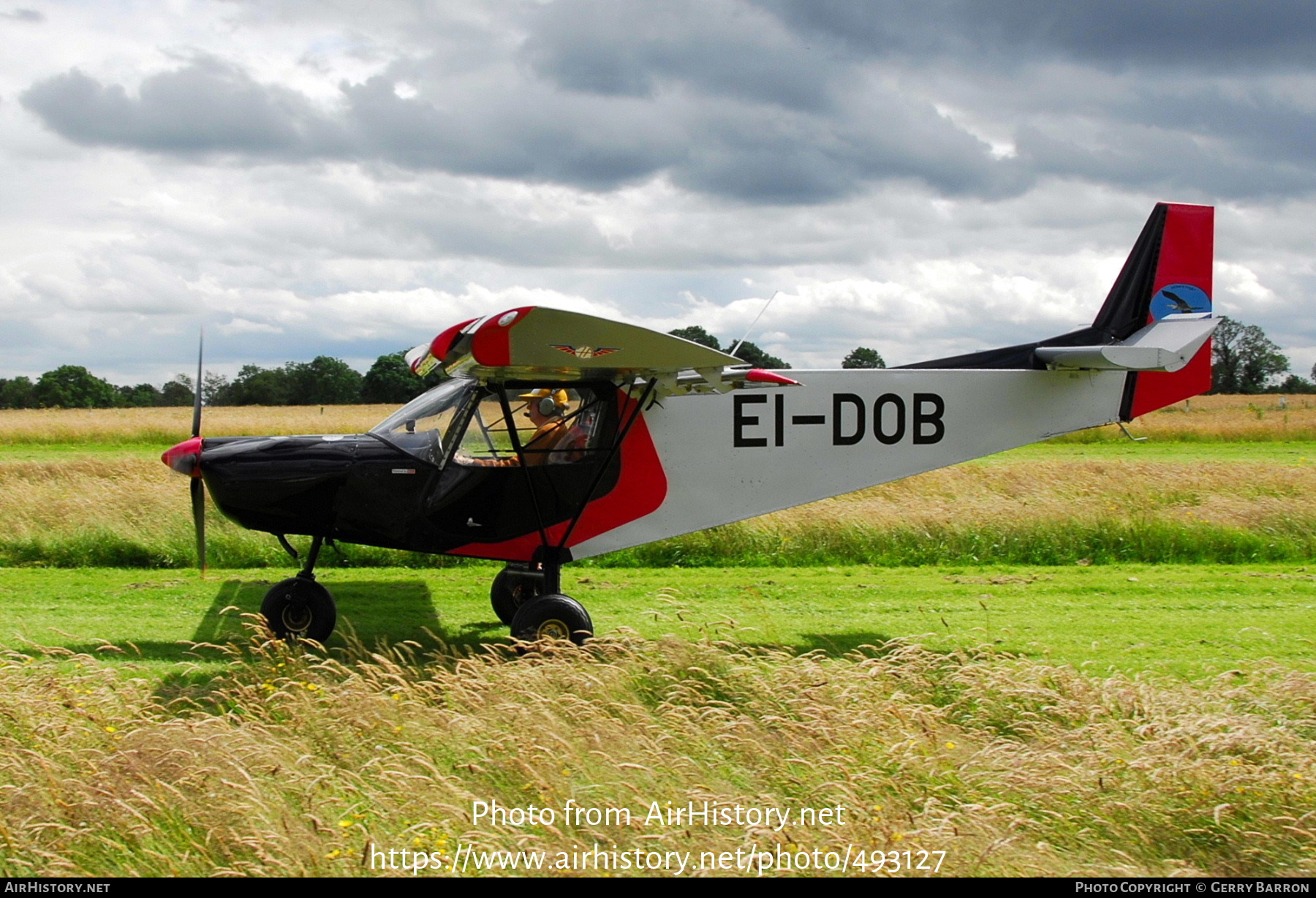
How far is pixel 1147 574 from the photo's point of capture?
10984 millimetres

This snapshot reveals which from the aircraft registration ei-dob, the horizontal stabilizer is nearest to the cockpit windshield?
the aircraft registration ei-dob

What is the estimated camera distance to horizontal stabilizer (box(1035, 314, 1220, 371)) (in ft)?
27.5

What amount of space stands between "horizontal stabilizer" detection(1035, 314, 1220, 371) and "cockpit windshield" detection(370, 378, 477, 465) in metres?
5.01

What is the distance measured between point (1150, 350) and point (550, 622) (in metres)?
5.37

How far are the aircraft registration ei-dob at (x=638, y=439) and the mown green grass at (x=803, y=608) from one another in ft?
2.65

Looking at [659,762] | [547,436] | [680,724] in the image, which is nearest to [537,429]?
[547,436]

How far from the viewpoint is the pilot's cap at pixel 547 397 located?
7.84 meters

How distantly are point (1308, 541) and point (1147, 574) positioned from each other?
2.82 meters

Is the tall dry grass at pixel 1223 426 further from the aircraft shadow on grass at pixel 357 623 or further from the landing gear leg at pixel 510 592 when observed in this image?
the aircraft shadow on grass at pixel 357 623

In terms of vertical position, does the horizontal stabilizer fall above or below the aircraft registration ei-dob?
above

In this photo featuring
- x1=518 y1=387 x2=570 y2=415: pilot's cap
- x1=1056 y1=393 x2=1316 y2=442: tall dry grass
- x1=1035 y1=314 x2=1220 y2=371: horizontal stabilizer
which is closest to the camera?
x1=518 y1=387 x2=570 y2=415: pilot's cap

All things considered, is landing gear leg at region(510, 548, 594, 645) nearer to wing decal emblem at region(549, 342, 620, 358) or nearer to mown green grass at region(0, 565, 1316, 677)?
mown green grass at region(0, 565, 1316, 677)

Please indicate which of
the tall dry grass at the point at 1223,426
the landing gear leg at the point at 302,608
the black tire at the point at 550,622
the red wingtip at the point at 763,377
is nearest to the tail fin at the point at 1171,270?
the red wingtip at the point at 763,377
